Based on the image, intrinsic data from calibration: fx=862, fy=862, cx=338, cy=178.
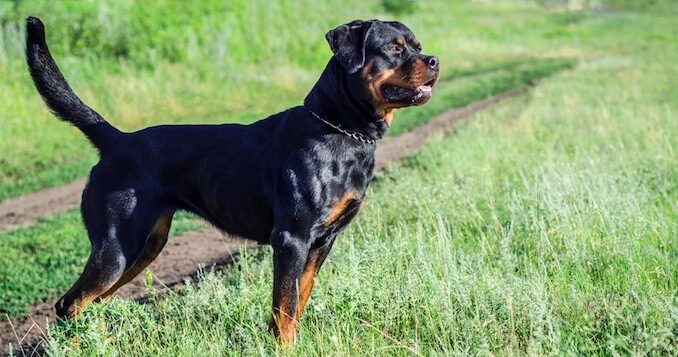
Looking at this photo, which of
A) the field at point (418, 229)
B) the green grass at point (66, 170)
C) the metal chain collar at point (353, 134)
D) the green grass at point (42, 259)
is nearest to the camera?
the field at point (418, 229)

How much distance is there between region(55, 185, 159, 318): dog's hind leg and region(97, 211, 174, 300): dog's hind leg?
0.09m

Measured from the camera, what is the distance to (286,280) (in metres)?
Result: 4.06

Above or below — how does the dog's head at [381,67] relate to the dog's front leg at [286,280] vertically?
above

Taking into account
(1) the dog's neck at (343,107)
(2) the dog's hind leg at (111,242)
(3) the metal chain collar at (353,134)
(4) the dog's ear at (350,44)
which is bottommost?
(2) the dog's hind leg at (111,242)

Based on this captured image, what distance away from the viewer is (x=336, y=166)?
418 centimetres

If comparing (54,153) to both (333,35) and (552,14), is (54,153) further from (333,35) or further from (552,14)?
(552,14)

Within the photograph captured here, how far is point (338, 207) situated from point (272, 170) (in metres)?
0.42

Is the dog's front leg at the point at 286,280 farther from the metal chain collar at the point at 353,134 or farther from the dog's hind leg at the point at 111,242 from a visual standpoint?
the dog's hind leg at the point at 111,242

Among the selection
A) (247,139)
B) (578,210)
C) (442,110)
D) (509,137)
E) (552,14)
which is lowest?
(552,14)

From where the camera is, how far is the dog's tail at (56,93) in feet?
15.4

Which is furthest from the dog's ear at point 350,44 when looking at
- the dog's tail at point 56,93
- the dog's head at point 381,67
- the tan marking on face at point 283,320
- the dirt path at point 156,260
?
the dirt path at point 156,260

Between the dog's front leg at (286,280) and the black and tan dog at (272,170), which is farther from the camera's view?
the black and tan dog at (272,170)

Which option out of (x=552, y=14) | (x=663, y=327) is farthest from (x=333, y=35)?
(x=552, y=14)

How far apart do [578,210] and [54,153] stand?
24.4 ft
